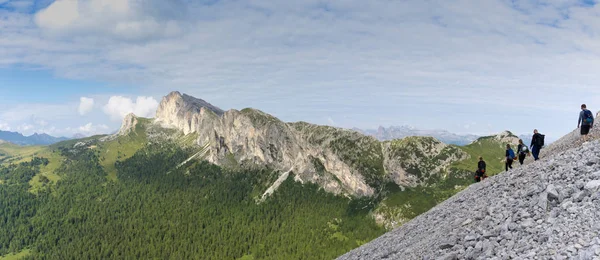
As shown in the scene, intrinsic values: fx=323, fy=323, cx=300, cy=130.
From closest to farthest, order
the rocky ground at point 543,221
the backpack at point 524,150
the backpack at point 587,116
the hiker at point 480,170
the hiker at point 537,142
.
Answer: the rocky ground at point 543,221 < the backpack at point 587,116 < the hiker at point 537,142 < the backpack at point 524,150 < the hiker at point 480,170

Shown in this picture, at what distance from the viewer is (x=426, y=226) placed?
109 ft

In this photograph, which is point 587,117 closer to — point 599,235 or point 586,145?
point 586,145

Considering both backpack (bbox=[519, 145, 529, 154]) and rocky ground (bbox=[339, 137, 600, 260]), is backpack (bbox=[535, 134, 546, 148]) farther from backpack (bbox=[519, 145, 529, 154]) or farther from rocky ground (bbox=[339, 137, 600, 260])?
rocky ground (bbox=[339, 137, 600, 260])

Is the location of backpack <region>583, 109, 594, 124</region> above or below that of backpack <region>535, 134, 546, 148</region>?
above

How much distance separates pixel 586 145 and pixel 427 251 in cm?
1467

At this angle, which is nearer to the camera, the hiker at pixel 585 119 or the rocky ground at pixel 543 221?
the rocky ground at pixel 543 221

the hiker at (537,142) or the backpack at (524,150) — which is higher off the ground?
the hiker at (537,142)

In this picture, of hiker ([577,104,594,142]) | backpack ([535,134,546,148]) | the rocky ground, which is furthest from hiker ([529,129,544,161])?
the rocky ground

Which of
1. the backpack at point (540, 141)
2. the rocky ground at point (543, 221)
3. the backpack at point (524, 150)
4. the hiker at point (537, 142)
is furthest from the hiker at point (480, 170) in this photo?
the rocky ground at point (543, 221)

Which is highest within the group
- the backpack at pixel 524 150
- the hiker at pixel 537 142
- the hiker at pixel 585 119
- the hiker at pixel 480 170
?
the hiker at pixel 585 119

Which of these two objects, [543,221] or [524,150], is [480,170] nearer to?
[524,150]

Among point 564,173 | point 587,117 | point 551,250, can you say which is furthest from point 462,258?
point 587,117

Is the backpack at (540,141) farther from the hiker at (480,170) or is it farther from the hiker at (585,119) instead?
the hiker at (480,170)

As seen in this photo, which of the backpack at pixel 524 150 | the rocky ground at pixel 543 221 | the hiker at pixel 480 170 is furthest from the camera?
the hiker at pixel 480 170
